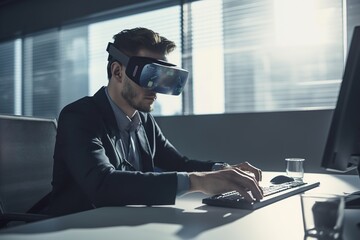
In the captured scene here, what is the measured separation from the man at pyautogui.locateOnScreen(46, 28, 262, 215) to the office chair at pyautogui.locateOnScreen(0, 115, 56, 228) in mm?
168

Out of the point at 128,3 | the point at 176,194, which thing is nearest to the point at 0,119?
the point at 176,194

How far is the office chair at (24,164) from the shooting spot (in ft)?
4.62

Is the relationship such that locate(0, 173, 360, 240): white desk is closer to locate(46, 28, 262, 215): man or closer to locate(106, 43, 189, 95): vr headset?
locate(46, 28, 262, 215): man

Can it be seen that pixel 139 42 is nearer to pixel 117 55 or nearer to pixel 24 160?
pixel 117 55

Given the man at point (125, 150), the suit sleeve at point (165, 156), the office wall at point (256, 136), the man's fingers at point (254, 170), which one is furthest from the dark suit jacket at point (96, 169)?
the office wall at point (256, 136)

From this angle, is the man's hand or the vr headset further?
the vr headset

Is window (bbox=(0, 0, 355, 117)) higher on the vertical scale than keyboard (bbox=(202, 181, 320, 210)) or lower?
higher

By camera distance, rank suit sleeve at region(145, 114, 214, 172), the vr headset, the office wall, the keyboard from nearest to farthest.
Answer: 1. the keyboard
2. the vr headset
3. suit sleeve at region(145, 114, 214, 172)
4. the office wall

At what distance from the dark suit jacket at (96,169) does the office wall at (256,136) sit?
1.33 metres

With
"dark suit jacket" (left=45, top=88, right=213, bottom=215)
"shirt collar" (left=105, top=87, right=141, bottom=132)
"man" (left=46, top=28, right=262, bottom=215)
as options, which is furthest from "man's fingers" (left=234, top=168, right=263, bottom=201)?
"shirt collar" (left=105, top=87, right=141, bottom=132)

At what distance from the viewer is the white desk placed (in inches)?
29.6

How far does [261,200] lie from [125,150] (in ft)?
2.08

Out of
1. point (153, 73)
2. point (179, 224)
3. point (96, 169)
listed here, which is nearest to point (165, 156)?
point (153, 73)

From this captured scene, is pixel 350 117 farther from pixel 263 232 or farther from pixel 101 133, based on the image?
pixel 101 133
